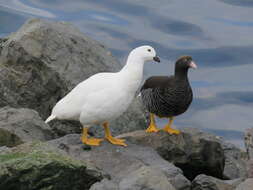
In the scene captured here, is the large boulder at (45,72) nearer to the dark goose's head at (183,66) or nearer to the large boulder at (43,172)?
the dark goose's head at (183,66)

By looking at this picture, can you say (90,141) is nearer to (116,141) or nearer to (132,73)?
(116,141)

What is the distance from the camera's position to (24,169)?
7.62m

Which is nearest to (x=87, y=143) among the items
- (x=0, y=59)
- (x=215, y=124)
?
(x=0, y=59)

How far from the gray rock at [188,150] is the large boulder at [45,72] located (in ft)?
3.47

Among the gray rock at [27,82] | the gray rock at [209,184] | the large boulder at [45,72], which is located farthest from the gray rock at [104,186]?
the gray rock at [27,82]

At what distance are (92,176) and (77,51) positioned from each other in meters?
3.90

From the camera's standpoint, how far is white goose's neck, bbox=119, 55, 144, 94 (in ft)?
30.7

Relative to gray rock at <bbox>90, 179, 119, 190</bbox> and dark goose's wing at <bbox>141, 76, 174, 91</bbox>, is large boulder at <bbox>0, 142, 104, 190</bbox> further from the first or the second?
dark goose's wing at <bbox>141, 76, 174, 91</bbox>

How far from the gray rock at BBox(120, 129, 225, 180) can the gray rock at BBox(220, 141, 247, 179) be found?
0.39 metres

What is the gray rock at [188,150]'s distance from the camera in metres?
10.2

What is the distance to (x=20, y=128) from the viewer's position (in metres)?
9.72

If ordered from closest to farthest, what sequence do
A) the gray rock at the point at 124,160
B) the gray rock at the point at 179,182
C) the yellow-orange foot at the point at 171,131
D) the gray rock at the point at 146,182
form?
the gray rock at the point at 146,182 < the gray rock at the point at 124,160 < the gray rock at the point at 179,182 < the yellow-orange foot at the point at 171,131

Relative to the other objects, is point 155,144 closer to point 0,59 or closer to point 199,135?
point 199,135

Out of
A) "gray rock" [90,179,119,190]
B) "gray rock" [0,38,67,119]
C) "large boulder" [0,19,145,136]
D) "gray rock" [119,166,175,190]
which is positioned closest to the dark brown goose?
"large boulder" [0,19,145,136]
